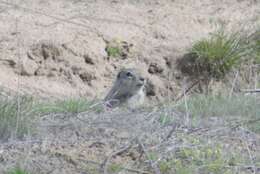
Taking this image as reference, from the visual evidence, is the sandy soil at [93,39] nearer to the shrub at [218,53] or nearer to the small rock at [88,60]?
the small rock at [88,60]

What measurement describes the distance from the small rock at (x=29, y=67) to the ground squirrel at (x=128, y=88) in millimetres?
1601

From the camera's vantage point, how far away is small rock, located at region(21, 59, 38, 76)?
35.6 ft

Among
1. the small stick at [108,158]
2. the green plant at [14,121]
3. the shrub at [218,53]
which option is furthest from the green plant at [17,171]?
the shrub at [218,53]

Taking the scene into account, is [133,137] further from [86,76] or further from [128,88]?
[86,76]

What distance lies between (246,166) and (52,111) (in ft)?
6.87

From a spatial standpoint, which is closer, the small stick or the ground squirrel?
the small stick

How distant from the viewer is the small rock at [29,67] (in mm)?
10852

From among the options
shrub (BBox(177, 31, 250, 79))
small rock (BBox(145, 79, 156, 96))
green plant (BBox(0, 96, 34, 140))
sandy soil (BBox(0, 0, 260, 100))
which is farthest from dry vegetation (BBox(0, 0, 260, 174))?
sandy soil (BBox(0, 0, 260, 100))

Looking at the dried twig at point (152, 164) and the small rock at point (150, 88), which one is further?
the small rock at point (150, 88)

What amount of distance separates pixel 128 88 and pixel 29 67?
5.89 ft

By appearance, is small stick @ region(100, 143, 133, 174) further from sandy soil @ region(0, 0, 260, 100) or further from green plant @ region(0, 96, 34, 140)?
sandy soil @ region(0, 0, 260, 100)

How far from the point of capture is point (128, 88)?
980 cm

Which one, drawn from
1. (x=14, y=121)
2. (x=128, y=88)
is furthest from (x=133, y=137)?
(x=128, y=88)

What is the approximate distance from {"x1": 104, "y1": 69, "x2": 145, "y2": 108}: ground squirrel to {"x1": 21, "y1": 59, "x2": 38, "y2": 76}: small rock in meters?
1.60
